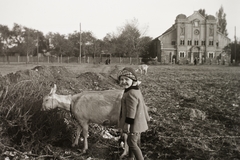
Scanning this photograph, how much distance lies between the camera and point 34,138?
448 centimetres

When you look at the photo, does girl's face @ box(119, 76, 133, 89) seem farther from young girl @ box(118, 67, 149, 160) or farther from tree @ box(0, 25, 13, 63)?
tree @ box(0, 25, 13, 63)

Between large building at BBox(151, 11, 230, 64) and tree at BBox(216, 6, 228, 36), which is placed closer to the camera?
tree at BBox(216, 6, 228, 36)

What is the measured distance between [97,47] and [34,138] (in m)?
36.4

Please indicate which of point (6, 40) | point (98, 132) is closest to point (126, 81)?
point (98, 132)

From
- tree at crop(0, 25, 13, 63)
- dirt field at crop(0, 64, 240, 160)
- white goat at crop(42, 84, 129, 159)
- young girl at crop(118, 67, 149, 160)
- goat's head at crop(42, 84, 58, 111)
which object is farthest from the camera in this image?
tree at crop(0, 25, 13, 63)

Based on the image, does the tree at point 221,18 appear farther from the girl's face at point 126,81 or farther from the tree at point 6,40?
the tree at point 6,40

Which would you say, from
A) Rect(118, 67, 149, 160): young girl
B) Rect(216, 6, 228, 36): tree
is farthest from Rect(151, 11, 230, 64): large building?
Rect(118, 67, 149, 160): young girl

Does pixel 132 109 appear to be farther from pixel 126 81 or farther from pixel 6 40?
pixel 6 40

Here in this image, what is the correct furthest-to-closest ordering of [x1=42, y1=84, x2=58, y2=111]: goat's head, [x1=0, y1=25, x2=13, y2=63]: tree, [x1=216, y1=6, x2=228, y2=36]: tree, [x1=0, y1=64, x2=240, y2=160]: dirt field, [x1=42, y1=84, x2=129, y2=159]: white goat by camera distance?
[x1=216, y1=6, x2=228, y2=36]: tree, [x1=0, y1=25, x2=13, y2=63]: tree, [x1=42, y1=84, x2=129, y2=159]: white goat, [x1=42, y1=84, x2=58, y2=111]: goat's head, [x1=0, y1=64, x2=240, y2=160]: dirt field

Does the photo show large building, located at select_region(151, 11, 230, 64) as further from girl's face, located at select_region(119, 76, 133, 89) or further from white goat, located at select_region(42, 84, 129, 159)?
girl's face, located at select_region(119, 76, 133, 89)

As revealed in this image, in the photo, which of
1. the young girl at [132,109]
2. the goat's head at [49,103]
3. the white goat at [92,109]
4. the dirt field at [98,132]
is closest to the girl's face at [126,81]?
the young girl at [132,109]

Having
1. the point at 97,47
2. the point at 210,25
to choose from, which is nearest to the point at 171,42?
the point at 97,47

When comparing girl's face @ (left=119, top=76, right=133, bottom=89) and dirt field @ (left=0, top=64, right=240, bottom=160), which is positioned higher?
girl's face @ (left=119, top=76, right=133, bottom=89)

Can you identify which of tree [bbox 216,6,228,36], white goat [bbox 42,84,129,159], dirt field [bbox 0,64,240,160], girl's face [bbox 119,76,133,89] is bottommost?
dirt field [bbox 0,64,240,160]
